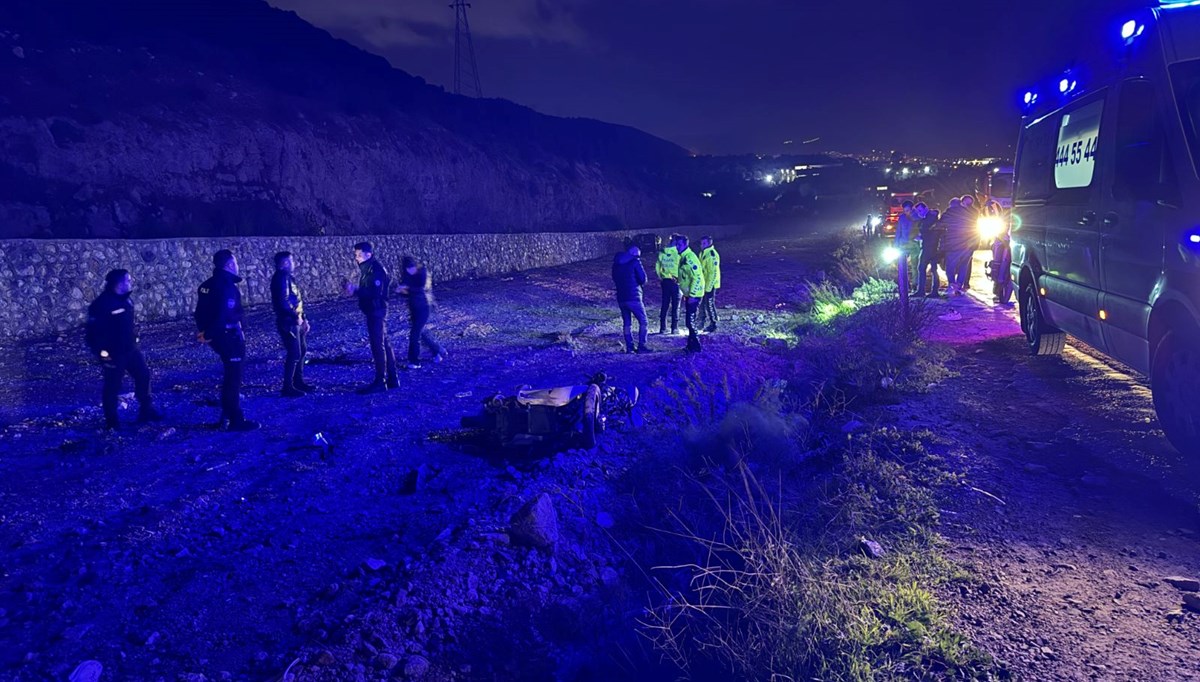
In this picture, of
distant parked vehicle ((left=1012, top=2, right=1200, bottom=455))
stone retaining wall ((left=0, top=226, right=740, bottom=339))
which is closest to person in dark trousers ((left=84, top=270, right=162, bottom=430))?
stone retaining wall ((left=0, top=226, right=740, bottom=339))

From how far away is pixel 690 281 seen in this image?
11531 millimetres

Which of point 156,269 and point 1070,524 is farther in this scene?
point 156,269

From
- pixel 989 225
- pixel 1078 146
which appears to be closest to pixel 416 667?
pixel 1078 146

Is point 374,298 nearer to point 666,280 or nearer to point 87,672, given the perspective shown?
point 666,280

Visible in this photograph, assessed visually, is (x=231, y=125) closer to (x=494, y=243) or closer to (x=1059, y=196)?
(x=494, y=243)

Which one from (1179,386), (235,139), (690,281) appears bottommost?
(1179,386)

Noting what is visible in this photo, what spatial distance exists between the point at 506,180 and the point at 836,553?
36.1 m

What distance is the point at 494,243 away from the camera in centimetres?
2605

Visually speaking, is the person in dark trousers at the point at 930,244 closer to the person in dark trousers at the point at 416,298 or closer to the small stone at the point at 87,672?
the person in dark trousers at the point at 416,298

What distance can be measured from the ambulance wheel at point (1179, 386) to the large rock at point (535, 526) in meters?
4.41

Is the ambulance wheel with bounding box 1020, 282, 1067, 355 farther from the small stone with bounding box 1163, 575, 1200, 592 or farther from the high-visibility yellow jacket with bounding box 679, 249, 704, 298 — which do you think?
the small stone with bounding box 1163, 575, 1200, 592

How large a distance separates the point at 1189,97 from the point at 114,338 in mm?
9387

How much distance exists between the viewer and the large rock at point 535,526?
16.6ft

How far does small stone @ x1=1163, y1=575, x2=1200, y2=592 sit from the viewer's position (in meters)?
3.67
